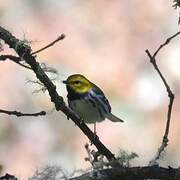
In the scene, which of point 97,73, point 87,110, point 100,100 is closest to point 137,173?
point 87,110

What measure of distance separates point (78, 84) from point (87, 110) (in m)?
0.06

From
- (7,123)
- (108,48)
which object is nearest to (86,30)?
(108,48)

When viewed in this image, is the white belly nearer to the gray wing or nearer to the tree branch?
the gray wing

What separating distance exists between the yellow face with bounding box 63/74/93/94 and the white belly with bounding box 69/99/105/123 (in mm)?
26

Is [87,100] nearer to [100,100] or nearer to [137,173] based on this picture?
[100,100]

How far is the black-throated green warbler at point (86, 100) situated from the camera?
167 cm

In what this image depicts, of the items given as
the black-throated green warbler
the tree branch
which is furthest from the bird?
the tree branch

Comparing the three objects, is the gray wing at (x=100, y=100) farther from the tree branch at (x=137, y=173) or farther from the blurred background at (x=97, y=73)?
the blurred background at (x=97, y=73)

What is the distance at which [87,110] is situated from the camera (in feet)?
5.59

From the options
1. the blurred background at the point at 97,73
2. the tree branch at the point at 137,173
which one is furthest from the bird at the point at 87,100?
the blurred background at the point at 97,73

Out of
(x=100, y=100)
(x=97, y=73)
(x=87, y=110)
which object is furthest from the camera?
(x=97, y=73)

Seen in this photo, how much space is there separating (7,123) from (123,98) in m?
0.57

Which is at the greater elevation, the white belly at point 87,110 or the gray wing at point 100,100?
the gray wing at point 100,100

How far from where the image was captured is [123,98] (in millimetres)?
4160
